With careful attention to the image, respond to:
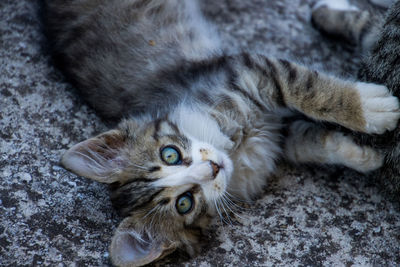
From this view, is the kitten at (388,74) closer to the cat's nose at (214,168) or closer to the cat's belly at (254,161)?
the cat's belly at (254,161)

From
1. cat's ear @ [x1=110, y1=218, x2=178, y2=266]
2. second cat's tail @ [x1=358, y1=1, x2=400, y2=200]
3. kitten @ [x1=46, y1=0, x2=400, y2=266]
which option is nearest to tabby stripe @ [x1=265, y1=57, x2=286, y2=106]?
kitten @ [x1=46, y1=0, x2=400, y2=266]

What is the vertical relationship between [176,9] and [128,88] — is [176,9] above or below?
above

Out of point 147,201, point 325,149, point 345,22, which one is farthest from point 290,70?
point 147,201

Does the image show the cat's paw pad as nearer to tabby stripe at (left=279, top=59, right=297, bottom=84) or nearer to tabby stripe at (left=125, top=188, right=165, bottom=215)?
tabby stripe at (left=279, top=59, right=297, bottom=84)

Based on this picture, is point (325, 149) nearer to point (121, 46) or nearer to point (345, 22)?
point (345, 22)

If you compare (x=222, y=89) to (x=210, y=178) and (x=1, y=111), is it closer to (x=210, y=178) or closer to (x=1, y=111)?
(x=210, y=178)

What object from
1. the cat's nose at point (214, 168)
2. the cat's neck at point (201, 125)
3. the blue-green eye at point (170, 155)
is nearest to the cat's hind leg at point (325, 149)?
the cat's neck at point (201, 125)

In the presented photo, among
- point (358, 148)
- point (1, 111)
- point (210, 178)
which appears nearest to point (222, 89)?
point (210, 178)
